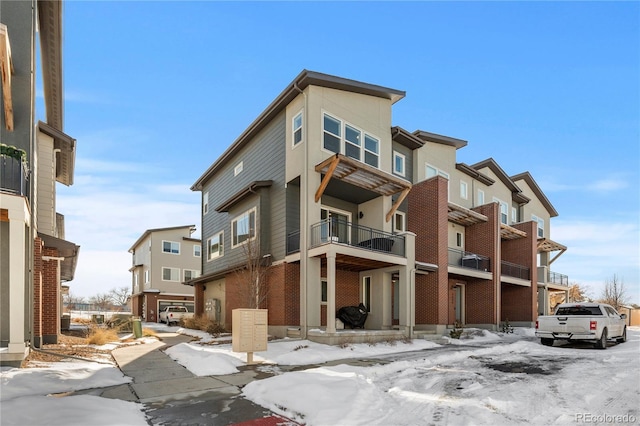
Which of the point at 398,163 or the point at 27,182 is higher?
the point at 398,163

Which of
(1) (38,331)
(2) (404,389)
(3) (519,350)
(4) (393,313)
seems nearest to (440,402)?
(2) (404,389)

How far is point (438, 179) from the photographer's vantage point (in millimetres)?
20938

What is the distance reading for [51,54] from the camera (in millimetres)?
16891

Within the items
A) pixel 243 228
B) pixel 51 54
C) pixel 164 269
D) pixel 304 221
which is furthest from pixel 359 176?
pixel 164 269

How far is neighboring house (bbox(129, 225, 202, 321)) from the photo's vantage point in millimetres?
39594

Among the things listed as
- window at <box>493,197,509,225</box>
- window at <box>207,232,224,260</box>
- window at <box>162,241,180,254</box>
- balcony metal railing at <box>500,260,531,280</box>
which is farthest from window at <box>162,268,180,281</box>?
window at <box>493,197,509,225</box>

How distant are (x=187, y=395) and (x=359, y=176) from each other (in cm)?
1158

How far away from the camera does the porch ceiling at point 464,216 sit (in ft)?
74.9

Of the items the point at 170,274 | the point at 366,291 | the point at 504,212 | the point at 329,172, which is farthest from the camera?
the point at 170,274

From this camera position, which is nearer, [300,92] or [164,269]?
[300,92]

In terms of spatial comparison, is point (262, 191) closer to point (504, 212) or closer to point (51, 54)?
point (51, 54)

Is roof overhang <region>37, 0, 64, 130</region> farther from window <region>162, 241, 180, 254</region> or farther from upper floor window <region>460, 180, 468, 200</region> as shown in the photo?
window <region>162, 241, 180, 254</region>

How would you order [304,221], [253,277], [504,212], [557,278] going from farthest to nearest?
[557,278] → [504,212] → [253,277] → [304,221]

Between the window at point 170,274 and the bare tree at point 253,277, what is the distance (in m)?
22.9
